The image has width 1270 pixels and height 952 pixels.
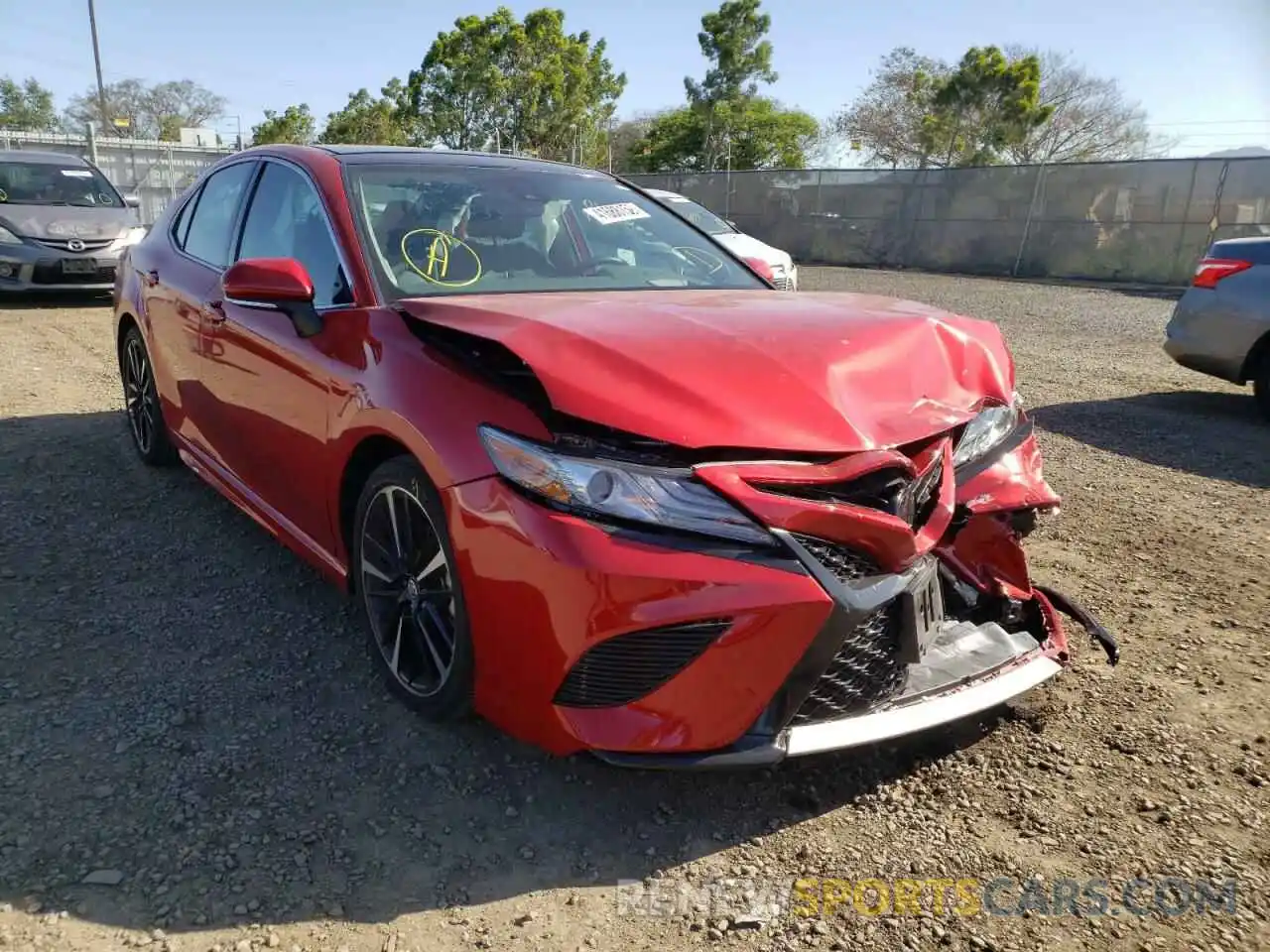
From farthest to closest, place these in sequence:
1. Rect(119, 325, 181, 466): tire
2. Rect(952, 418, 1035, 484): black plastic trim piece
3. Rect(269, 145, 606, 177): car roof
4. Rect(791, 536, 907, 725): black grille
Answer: Rect(119, 325, 181, 466): tire
Rect(269, 145, 606, 177): car roof
Rect(952, 418, 1035, 484): black plastic trim piece
Rect(791, 536, 907, 725): black grille

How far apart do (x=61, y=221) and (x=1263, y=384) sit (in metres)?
11.6

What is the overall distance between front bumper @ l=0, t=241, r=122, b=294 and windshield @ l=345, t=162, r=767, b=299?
8.43 m

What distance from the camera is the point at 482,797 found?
8.05 feet

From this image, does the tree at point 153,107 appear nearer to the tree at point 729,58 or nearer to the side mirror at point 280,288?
the tree at point 729,58

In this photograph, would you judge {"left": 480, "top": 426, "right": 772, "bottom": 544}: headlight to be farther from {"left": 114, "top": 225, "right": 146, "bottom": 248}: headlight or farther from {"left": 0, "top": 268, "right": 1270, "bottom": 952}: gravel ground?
{"left": 114, "top": 225, "right": 146, "bottom": 248}: headlight

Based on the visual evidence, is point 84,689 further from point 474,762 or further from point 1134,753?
point 1134,753

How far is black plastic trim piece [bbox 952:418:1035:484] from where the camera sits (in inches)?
101

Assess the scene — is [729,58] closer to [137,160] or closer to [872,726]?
[137,160]

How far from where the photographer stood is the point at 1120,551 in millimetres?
4148

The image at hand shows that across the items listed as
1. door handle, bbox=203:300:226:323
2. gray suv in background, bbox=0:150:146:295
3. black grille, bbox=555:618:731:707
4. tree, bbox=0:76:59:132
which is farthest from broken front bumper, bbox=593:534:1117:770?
tree, bbox=0:76:59:132

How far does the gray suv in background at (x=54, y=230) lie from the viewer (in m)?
10.3

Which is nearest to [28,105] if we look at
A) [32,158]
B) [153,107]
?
[153,107]

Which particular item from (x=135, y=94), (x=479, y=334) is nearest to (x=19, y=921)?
(x=479, y=334)

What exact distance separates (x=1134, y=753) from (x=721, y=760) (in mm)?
1335
